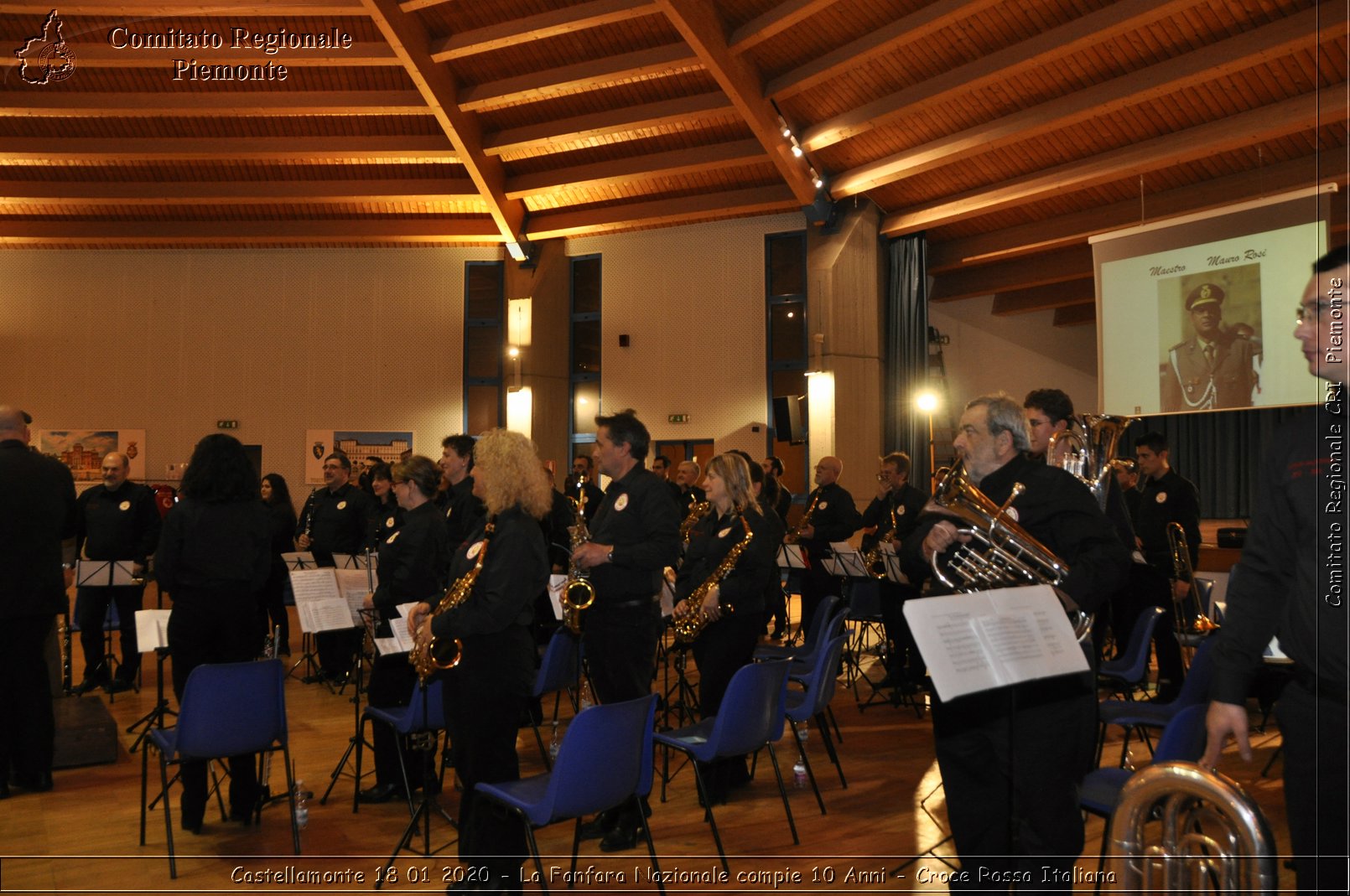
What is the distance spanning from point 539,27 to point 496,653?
9.82 metres

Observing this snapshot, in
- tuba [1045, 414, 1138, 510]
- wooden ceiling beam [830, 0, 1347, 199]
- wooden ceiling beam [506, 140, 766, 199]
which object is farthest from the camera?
wooden ceiling beam [506, 140, 766, 199]

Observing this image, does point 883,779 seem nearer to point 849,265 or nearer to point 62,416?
point 849,265

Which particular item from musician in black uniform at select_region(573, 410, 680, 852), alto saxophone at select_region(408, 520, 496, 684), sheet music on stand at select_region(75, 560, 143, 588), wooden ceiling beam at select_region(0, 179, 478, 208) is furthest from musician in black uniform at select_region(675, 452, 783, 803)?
wooden ceiling beam at select_region(0, 179, 478, 208)

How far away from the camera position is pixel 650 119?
13031 mm

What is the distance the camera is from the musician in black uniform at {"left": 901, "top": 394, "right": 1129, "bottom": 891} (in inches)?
118

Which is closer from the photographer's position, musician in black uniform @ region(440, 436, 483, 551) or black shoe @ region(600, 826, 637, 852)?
black shoe @ region(600, 826, 637, 852)

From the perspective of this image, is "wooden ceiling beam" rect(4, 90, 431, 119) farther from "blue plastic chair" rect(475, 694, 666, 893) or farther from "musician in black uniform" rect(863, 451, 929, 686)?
"blue plastic chair" rect(475, 694, 666, 893)

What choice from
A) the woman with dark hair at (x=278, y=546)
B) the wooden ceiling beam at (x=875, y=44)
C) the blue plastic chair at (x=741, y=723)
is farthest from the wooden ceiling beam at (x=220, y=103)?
the blue plastic chair at (x=741, y=723)

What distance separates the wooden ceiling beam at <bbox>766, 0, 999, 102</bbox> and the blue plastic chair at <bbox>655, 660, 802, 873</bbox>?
783 cm

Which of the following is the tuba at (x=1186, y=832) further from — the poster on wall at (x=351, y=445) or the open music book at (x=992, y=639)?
the poster on wall at (x=351, y=445)

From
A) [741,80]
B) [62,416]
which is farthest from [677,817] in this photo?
[62,416]

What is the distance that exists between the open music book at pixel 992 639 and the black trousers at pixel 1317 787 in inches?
19.8

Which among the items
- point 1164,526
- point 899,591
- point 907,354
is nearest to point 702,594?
point 899,591

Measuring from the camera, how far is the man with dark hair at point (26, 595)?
512 cm
